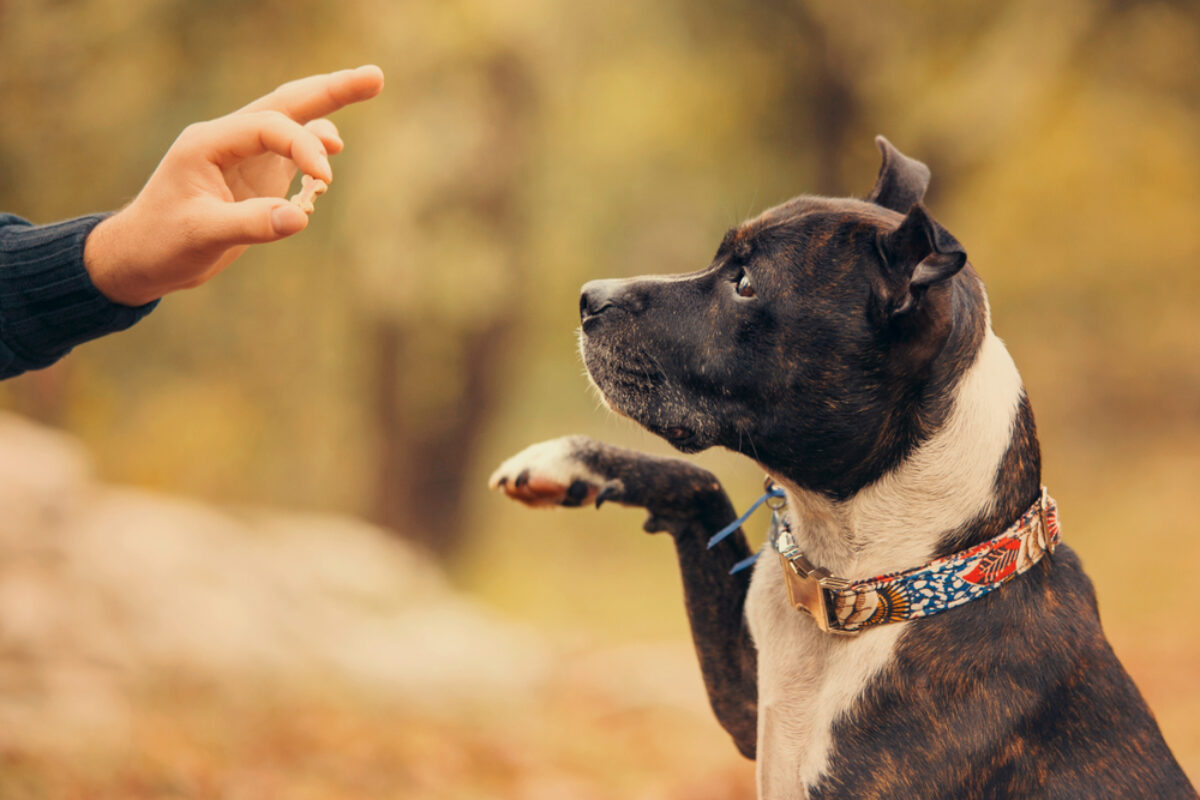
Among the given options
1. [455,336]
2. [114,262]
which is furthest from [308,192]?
[455,336]

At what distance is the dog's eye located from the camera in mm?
1610

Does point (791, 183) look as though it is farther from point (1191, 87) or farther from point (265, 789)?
point (265, 789)

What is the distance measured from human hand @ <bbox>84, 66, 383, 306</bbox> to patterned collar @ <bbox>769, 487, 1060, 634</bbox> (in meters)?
0.93

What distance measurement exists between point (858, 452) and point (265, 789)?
285cm

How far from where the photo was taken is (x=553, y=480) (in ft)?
5.76

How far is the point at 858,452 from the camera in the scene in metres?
1.54

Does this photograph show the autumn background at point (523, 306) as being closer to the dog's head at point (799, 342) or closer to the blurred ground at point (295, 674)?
the blurred ground at point (295, 674)

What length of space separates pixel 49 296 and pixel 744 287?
1062mm

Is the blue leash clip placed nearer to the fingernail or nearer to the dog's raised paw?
the dog's raised paw

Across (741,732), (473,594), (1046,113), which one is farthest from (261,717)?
(1046,113)

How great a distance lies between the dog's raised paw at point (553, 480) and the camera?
176 cm

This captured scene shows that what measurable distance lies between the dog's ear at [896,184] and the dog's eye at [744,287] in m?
0.31

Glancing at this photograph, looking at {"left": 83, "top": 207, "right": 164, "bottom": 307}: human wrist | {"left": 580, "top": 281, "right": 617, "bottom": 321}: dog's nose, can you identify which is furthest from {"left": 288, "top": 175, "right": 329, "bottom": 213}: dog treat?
{"left": 580, "top": 281, "right": 617, "bottom": 321}: dog's nose

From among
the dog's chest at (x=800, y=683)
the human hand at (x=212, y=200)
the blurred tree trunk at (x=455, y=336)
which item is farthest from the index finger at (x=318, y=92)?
the blurred tree trunk at (x=455, y=336)
